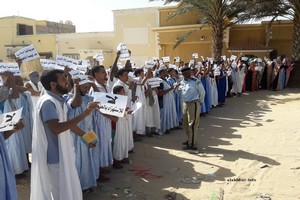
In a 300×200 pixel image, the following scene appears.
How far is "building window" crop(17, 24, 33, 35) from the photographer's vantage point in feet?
120

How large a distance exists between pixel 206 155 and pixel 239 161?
2.33 feet

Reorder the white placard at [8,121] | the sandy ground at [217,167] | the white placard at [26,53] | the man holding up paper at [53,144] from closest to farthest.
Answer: the white placard at [8,121], the man holding up paper at [53,144], the sandy ground at [217,167], the white placard at [26,53]

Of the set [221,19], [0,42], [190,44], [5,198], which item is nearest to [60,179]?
[5,198]

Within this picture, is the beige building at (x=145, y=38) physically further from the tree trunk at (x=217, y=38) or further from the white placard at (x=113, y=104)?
the white placard at (x=113, y=104)

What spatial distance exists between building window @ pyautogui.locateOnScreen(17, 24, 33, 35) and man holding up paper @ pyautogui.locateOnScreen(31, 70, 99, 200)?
120ft

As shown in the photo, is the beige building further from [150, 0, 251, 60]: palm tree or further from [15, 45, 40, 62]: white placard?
[15, 45, 40, 62]: white placard

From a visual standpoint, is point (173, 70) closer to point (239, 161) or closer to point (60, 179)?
point (239, 161)

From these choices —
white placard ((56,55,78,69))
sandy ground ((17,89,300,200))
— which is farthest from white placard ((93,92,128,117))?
sandy ground ((17,89,300,200))

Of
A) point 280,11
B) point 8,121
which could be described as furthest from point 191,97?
point 280,11

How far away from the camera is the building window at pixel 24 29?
120ft

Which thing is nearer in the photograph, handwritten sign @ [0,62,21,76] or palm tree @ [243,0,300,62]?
handwritten sign @ [0,62,21,76]

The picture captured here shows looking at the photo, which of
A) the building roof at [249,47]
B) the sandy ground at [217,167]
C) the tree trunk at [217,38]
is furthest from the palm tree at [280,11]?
the sandy ground at [217,167]

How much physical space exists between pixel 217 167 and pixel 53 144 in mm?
3395

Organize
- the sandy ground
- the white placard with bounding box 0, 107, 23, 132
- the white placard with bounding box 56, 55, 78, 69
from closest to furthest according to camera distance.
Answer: the white placard with bounding box 0, 107, 23, 132
the white placard with bounding box 56, 55, 78, 69
the sandy ground
